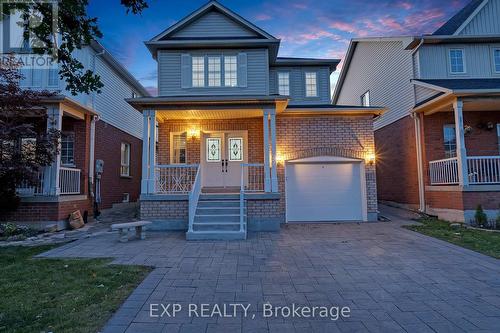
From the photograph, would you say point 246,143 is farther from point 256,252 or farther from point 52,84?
point 52,84

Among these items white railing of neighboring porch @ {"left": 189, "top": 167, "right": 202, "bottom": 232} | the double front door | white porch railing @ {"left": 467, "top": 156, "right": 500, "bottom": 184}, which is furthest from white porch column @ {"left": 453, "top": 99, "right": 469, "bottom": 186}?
white railing of neighboring porch @ {"left": 189, "top": 167, "right": 202, "bottom": 232}

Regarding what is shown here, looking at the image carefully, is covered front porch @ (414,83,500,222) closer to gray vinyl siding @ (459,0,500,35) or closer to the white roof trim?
the white roof trim

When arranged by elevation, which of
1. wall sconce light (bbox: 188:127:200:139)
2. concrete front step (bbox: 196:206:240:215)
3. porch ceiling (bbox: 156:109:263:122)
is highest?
porch ceiling (bbox: 156:109:263:122)

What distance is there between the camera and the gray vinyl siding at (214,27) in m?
10.8

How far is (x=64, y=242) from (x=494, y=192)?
13.1m

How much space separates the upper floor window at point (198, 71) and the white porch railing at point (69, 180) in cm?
543

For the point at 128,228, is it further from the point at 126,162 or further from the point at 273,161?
the point at 126,162

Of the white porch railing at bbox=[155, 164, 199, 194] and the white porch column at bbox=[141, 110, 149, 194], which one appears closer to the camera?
the white porch column at bbox=[141, 110, 149, 194]

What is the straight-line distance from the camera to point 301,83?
500 inches

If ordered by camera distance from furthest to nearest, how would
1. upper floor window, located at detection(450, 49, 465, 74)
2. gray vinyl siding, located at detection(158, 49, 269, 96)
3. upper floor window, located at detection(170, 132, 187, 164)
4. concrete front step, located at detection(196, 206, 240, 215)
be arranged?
1. upper floor window, located at detection(450, 49, 465, 74)
2. upper floor window, located at detection(170, 132, 187, 164)
3. gray vinyl siding, located at detection(158, 49, 269, 96)
4. concrete front step, located at detection(196, 206, 240, 215)

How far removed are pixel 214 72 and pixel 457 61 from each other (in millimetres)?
10323

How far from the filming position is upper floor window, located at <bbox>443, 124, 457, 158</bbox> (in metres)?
11.3

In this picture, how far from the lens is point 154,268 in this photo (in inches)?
198

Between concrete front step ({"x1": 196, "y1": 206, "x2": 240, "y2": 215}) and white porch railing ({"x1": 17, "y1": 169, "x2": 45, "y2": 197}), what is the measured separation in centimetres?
521
